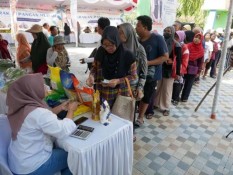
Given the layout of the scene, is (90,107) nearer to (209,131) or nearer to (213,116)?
(209,131)

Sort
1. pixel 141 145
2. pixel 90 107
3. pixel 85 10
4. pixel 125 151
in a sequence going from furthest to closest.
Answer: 1. pixel 85 10
2. pixel 141 145
3. pixel 90 107
4. pixel 125 151

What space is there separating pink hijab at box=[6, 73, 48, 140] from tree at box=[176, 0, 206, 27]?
16522 mm

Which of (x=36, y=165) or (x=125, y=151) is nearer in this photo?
(x=36, y=165)

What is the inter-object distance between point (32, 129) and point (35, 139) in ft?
0.26

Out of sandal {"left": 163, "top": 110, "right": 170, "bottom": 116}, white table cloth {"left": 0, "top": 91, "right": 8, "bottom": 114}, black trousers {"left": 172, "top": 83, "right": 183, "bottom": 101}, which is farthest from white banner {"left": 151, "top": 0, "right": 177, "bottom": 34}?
white table cloth {"left": 0, "top": 91, "right": 8, "bottom": 114}

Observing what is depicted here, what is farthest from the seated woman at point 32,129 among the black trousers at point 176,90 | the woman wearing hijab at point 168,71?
the black trousers at point 176,90

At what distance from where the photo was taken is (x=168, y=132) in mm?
2955

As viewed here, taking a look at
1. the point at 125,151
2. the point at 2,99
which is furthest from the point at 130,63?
the point at 2,99

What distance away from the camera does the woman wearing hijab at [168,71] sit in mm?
3221

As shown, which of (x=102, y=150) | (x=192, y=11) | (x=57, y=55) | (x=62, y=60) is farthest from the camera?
(x=192, y=11)

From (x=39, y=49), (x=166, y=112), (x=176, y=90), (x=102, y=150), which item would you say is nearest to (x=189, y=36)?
(x=176, y=90)

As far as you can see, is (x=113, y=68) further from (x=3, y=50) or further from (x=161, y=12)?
(x=3, y=50)

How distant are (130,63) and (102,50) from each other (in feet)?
0.96

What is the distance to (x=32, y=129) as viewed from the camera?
1.29 metres
